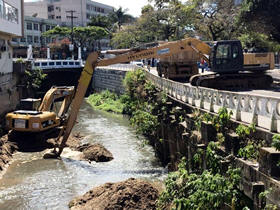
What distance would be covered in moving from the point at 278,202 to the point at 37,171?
12.9 meters

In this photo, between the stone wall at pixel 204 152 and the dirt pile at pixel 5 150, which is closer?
the stone wall at pixel 204 152

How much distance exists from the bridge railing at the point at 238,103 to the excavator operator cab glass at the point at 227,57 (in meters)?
2.70

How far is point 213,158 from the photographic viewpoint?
11.1m

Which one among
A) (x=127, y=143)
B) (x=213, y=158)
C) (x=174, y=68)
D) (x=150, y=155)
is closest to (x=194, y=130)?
(x=213, y=158)

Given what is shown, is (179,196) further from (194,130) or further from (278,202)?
(194,130)

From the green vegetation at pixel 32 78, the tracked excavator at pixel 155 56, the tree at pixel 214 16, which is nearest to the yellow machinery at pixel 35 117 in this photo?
the tracked excavator at pixel 155 56

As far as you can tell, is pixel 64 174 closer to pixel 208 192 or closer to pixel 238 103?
pixel 238 103

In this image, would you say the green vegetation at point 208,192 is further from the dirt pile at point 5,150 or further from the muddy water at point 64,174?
the dirt pile at point 5,150

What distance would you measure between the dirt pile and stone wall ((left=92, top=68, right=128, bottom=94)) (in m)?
22.6

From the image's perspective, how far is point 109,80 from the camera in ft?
160

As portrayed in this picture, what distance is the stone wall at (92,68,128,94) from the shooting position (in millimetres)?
45188

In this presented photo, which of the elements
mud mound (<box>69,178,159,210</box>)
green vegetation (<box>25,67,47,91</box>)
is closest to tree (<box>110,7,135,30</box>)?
green vegetation (<box>25,67,47,91</box>)

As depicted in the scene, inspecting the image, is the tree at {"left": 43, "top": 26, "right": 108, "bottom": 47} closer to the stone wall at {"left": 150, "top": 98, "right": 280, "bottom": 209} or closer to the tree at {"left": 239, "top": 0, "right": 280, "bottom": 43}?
the tree at {"left": 239, "top": 0, "right": 280, "bottom": 43}

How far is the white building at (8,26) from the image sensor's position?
101 feet
